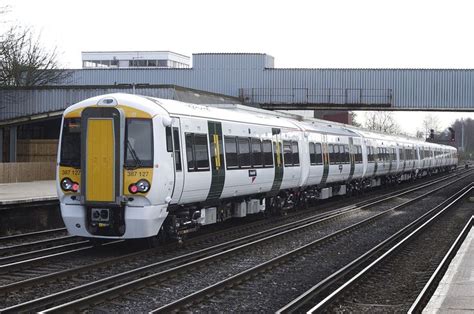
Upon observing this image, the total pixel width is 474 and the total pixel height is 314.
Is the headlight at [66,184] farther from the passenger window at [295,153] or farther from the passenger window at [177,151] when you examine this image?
the passenger window at [295,153]

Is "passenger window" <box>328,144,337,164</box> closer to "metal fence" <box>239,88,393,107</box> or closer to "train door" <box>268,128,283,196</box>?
"train door" <box>268,128,283,196</box>

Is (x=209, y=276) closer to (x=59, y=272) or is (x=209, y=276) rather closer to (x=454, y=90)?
(x=59, y=272)

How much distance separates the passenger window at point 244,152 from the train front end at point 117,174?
13.3 ft

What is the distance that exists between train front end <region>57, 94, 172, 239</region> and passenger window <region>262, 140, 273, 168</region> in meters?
5.91

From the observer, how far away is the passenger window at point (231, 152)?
1552cm

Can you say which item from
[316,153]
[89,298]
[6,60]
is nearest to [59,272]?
[89,298]

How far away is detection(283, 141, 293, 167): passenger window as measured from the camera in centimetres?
1987

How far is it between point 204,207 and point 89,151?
346 cm

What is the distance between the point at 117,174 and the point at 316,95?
3099 centimetres

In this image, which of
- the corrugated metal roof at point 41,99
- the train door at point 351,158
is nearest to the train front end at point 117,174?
the corrugated metal roof at point 41,99

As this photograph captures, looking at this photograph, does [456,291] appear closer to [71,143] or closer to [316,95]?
[71,143]

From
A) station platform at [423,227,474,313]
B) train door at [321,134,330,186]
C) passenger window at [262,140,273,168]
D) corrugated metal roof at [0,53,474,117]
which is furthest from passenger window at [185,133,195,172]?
corrugated metal roof at [0,53,474,117]

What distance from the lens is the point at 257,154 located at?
17.5 meters

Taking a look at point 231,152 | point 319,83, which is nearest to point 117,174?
point 231,152
